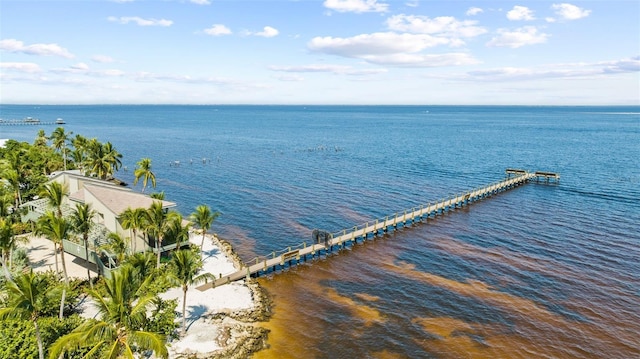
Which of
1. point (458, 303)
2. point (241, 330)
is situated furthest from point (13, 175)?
point (458, 303)

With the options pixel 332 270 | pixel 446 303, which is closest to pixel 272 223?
pixel 332 270

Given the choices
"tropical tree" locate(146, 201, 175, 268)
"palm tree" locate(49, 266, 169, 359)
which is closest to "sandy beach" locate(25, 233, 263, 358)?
"tropical tree" locate(146, 201, 175, 268)

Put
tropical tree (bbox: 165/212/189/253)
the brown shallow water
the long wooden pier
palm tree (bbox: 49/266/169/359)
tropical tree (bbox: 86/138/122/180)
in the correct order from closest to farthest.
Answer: palm tree (bbox: 49/266/169/359) → the brown shallow water → tropical tree (bbox: 165/212/189/253) → the long wooden pier → tropical tree (bbox: 86/138/122/180)

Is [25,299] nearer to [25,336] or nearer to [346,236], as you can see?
[25,336]

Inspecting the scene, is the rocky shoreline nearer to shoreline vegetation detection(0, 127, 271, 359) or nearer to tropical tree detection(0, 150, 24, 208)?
shoreline vegetation detection(0, 127, 271, 359)

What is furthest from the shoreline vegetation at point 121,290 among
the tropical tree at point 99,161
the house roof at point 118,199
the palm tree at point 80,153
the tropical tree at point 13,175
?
the palm tree at point 80,153

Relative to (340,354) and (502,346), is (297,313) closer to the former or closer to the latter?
(340,354)

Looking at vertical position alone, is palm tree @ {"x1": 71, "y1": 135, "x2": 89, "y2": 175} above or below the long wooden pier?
above
